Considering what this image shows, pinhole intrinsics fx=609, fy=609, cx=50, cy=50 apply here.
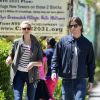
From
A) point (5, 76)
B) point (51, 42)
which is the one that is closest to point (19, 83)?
point (5, 76)

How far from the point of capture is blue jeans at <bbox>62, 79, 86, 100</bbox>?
9.39 metres

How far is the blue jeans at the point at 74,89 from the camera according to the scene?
30.8 ft

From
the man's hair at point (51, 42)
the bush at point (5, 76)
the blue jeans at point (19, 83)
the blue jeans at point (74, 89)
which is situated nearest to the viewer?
the blue jeans at point (74, 89)

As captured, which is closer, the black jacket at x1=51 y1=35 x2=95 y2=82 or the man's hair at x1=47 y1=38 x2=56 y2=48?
the black jacket at x1=51 y1=35 x2=95 y2=82

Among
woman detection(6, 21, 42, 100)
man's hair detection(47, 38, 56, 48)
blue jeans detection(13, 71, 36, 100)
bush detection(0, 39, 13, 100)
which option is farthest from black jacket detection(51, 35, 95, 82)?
man's hair detection(47, 38, 56, 48)

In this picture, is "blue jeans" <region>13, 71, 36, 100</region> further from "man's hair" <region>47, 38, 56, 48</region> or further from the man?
"man's hair" <region>47, 38, 56, 48</region>

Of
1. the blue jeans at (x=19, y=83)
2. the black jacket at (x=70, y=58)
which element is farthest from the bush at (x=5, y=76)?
the black jacket at (x=70, y=58)

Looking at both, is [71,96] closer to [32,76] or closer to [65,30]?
[32,76]

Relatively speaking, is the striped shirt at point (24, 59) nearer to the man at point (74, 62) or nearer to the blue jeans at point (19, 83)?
the blue jeans at point (19, 83)

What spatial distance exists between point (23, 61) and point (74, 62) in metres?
1.03

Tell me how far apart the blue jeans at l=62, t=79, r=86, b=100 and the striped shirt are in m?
0.87

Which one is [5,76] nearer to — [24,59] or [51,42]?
[24,59]

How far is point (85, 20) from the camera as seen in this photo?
51.4 feet

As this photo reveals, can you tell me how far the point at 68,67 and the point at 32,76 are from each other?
89 centimetres
